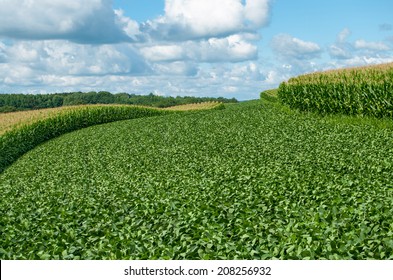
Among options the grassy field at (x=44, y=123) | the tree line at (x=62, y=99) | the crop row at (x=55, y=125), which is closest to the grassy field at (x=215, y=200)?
the crop row at (x=55, y=125)

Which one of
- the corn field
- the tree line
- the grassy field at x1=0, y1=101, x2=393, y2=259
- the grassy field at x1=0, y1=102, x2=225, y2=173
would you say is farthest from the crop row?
the tree line

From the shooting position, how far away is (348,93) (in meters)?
31.4

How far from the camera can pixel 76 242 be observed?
39.3 feet

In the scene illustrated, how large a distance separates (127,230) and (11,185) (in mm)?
11710

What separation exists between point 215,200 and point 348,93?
20.0 meters

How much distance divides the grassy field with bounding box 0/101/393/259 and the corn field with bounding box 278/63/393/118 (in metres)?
2.30

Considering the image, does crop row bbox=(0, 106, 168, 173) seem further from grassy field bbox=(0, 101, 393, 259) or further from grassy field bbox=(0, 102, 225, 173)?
grassy field bbox=(0, 101, 393, 259)

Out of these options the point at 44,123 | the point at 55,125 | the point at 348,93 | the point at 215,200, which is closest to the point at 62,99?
the point at 55,125

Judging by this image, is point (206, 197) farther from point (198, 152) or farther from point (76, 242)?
point (198, 152)

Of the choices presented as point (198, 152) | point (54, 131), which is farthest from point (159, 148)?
point (54, 131)

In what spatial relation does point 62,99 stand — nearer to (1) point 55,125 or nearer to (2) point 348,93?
(1) point 55,125

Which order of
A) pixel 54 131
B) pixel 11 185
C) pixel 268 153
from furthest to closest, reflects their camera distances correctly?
pixel 54 131 → pixel 11 185 → pixel 268 153

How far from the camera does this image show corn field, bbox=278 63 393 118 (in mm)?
28781

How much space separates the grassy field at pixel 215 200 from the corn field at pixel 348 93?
2.30m
